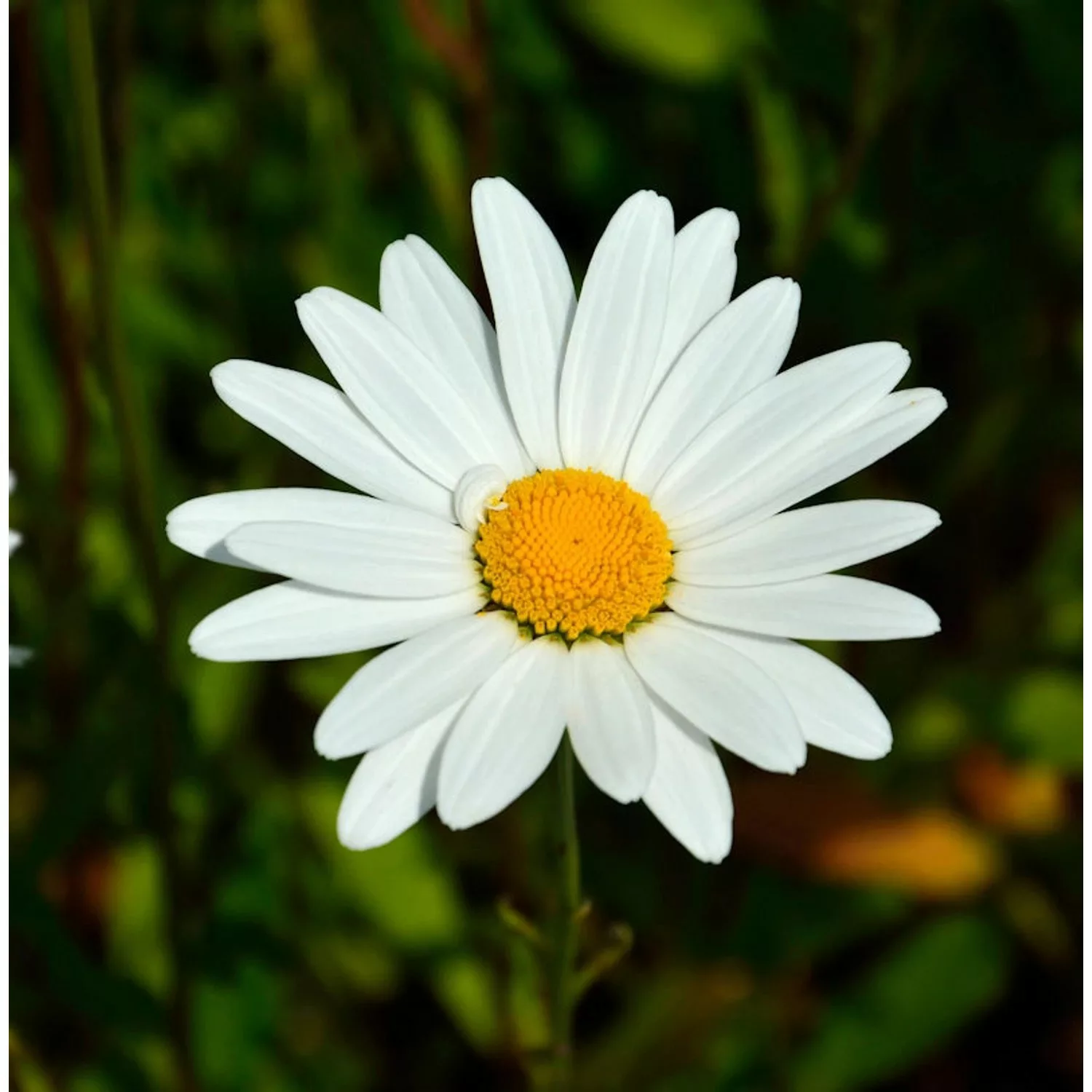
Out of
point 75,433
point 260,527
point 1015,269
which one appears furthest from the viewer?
point 1015,269

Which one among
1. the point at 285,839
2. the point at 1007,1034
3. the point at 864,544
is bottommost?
the point at 1007,1034

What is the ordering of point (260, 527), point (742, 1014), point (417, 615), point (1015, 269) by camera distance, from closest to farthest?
point (260, 527) < point (417, 615) < point (742, 1014) < point (1015, 269)

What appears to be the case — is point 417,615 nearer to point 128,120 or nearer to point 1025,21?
point 128,120

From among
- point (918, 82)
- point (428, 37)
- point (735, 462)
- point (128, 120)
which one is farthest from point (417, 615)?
point (918, 82)

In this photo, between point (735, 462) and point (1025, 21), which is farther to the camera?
point (1025, 21)

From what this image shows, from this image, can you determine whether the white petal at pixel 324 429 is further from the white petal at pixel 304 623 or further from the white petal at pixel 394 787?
the white petal at pixel 394 787

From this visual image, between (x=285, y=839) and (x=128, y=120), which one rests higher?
(x=128, y=120)

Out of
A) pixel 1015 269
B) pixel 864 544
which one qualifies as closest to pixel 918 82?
pixel 1015 269
